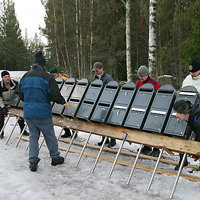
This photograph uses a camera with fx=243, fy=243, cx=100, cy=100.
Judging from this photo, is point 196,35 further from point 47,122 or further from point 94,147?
point 47,122

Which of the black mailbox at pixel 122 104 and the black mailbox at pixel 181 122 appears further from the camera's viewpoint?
the black mailbox at pixel 122 104

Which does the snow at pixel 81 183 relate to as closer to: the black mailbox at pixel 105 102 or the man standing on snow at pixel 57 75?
the black mailbox at pixel 105 102

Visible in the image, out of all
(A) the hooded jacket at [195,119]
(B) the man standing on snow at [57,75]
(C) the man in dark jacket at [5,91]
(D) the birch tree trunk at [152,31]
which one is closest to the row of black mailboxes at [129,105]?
(A) the hooded jacket at [195,119]

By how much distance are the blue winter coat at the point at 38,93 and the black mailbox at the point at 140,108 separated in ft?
4.21

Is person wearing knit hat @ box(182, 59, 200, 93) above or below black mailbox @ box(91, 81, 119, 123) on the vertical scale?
above

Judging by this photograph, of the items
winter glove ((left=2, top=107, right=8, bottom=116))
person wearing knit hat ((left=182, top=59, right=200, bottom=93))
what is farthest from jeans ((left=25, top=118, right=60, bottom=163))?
person wearing knit hat ((left=182, top=59, right=200, bottom=93))

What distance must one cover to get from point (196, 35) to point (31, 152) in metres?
13.2

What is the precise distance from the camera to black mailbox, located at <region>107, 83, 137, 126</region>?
13.3ft

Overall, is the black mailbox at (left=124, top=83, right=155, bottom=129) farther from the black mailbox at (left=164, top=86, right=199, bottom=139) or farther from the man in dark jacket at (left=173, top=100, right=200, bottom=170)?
the man in dark jacket at (left=173, top=100, right=200, bottom=170)

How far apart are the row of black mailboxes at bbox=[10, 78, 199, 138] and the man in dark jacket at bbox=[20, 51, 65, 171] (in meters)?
0.57

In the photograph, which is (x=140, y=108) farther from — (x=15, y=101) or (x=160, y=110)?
(x=15, y=101)

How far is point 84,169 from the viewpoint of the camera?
14.0 ft

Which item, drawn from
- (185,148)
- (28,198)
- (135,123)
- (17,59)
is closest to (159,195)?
(185,148)

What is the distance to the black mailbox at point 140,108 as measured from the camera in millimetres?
3836
